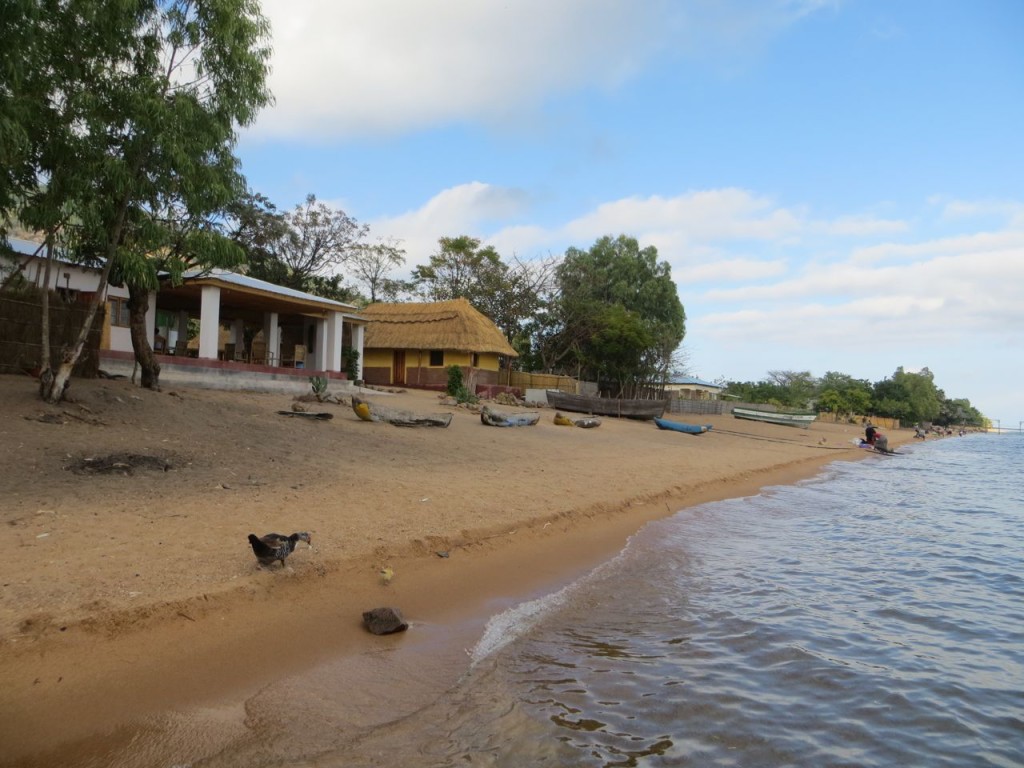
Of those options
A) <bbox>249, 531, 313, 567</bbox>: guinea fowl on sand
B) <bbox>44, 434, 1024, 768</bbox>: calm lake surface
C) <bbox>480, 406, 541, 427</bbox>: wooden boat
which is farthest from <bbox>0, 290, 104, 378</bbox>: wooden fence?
<bbox>44, 434, 1024, 768</bbox>: calm lake surface

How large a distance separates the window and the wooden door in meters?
15.7

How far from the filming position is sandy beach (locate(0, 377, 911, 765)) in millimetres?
3895

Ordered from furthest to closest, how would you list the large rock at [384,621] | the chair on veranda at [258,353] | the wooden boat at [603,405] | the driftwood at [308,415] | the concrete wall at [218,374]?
1. the wooden boat at [603,405]
2. the chair on veranda at [258,353]
3. the concrete wall at [218,374]
4. the driftwood at [308,415]
5. the large rock at [384,621]

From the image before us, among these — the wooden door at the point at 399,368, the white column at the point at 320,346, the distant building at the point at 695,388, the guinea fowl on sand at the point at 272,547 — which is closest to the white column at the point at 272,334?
the white column at the point at 320,346

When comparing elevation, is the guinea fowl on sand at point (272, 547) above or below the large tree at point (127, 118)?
below

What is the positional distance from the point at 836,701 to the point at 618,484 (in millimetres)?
7675

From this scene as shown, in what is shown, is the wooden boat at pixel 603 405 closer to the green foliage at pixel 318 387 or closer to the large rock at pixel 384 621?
the green foliage at pixel 318 387

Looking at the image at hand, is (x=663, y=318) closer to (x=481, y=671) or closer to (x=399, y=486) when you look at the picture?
(x=399, y=486)

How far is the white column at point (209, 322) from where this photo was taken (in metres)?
18.9

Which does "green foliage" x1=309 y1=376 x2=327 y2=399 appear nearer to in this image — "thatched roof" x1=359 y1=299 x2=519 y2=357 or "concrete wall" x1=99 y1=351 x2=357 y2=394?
"concrete wall" x1=99 y1=351 x2=357 y2=394

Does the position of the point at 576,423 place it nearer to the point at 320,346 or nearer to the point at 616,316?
the point at 320,346

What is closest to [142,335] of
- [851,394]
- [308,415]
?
[308,415]

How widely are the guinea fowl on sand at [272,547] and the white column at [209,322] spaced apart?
15.3 m

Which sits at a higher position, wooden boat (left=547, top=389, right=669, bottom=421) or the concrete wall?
the concrete wall
